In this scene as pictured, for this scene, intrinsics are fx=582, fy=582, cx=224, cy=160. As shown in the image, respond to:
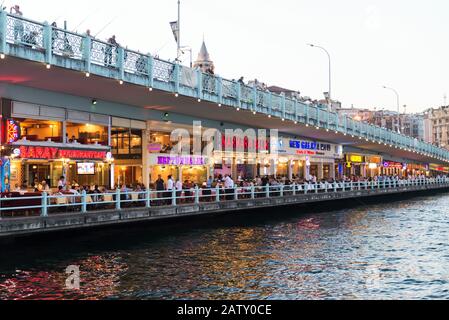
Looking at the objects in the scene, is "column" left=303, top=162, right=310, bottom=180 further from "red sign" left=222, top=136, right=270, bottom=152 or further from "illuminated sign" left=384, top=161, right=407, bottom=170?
"illuminated sign" left=384, top=161, right=407, bottom=170

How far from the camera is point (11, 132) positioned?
2769 cm

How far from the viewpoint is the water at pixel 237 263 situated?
51.0 feet

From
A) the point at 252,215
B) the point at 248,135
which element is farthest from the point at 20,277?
the point at 248,135

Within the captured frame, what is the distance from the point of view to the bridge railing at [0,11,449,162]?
918 inches

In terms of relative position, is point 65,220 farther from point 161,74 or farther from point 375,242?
point 375,242

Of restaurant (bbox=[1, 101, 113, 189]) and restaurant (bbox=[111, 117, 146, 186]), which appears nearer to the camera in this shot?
restaurant (bbox=[1, 101, 113, 189])

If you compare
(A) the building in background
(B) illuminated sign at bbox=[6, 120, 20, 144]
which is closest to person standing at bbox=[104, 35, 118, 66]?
(B) illuminated sign at bbox=[6, 120, 20, 144]

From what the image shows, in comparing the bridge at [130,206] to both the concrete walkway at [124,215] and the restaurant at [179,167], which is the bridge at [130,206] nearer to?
the concrete walkway at [124,215]

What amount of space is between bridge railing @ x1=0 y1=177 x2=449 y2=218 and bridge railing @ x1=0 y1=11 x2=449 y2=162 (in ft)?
17.7

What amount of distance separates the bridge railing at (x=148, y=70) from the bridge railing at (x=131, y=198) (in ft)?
17.7

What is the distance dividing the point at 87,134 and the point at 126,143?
4261 millimetres

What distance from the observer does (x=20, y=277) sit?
56.8ft

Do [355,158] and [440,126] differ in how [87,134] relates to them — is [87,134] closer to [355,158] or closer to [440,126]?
[355,158]

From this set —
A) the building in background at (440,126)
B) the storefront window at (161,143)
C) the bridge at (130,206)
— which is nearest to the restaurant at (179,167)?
the storefront window at (161,143)
